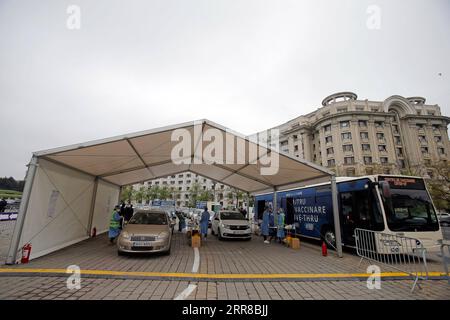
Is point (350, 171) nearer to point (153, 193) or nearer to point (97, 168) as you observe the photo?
point (97, 168)

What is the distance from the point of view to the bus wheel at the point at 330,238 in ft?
29.1

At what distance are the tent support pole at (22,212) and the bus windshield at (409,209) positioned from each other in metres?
11.4

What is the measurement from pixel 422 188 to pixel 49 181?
1329 centimetres

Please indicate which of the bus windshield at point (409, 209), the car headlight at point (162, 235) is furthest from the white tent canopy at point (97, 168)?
the car headlight at point (162, 235)

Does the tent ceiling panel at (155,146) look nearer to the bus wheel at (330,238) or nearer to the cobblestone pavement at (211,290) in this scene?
the cobblestone pavement at (211,290)

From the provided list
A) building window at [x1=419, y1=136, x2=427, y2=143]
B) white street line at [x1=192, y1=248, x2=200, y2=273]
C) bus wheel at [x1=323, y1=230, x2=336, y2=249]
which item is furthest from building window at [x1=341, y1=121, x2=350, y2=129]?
white street line at [x1=192, y1=248, x2=200, y2=273]

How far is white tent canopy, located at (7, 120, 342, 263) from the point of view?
245 inches

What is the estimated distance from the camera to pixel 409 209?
279 inches

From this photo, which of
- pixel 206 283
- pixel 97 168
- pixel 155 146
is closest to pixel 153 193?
pixel 97 168

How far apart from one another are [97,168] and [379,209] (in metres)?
11.4

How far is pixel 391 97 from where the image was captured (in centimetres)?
4856
